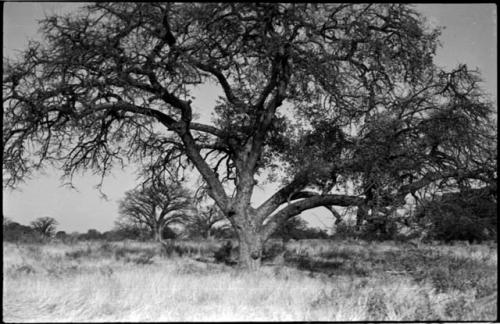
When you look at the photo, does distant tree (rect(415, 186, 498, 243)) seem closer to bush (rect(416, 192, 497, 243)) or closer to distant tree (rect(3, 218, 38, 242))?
bush (rect(416, 192, 497, 243))

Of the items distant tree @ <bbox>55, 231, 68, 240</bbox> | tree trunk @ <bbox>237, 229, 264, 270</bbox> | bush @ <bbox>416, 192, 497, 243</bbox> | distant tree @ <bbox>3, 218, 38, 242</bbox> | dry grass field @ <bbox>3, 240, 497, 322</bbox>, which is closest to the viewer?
dry grass field @ <bbox>3, 240, 497, 322</bbox>

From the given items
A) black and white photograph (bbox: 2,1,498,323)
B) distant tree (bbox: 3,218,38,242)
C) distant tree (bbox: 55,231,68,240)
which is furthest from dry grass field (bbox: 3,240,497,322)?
distant tree (bbox: 55,231,68,240)

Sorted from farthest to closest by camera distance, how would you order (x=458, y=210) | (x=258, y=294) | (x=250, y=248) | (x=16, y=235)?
(x=16, y=235) < (x=250, y=248) < (x=458, y=210) < (x=258, y=294)

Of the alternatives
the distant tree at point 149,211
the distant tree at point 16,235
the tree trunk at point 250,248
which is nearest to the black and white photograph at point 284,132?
the tree trunk at point 250,248

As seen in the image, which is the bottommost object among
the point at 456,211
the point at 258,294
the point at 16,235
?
the point at 258,294

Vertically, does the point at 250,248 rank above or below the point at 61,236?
below

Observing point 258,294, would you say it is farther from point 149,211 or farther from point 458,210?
point 149,211

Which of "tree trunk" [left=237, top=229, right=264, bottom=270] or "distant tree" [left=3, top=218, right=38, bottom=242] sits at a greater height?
"distant tree" [left=3, top=218, right=38, bottom=242]

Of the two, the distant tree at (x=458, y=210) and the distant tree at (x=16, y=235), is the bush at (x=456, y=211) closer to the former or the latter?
the distant tree at (x=458, y=210)

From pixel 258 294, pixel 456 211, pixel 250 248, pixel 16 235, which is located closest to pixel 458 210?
pixel 456 211

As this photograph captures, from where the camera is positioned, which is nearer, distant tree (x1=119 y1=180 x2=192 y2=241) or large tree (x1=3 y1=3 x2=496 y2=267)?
large tree (x1=3 y1=3 x2=496 y2=267)

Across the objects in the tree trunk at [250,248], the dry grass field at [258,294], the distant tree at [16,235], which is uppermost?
the distant tree at [16,235]

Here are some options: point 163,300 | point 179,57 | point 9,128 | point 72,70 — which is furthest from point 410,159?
point 9,128

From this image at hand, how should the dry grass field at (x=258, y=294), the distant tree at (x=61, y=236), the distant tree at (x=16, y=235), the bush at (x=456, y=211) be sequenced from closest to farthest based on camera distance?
the dry grass field at (x=258, y=294) → the bush at (x=456, y=211) → the distant tree at (x=16, y=235) → the distant tree at (x=61, y=236)
